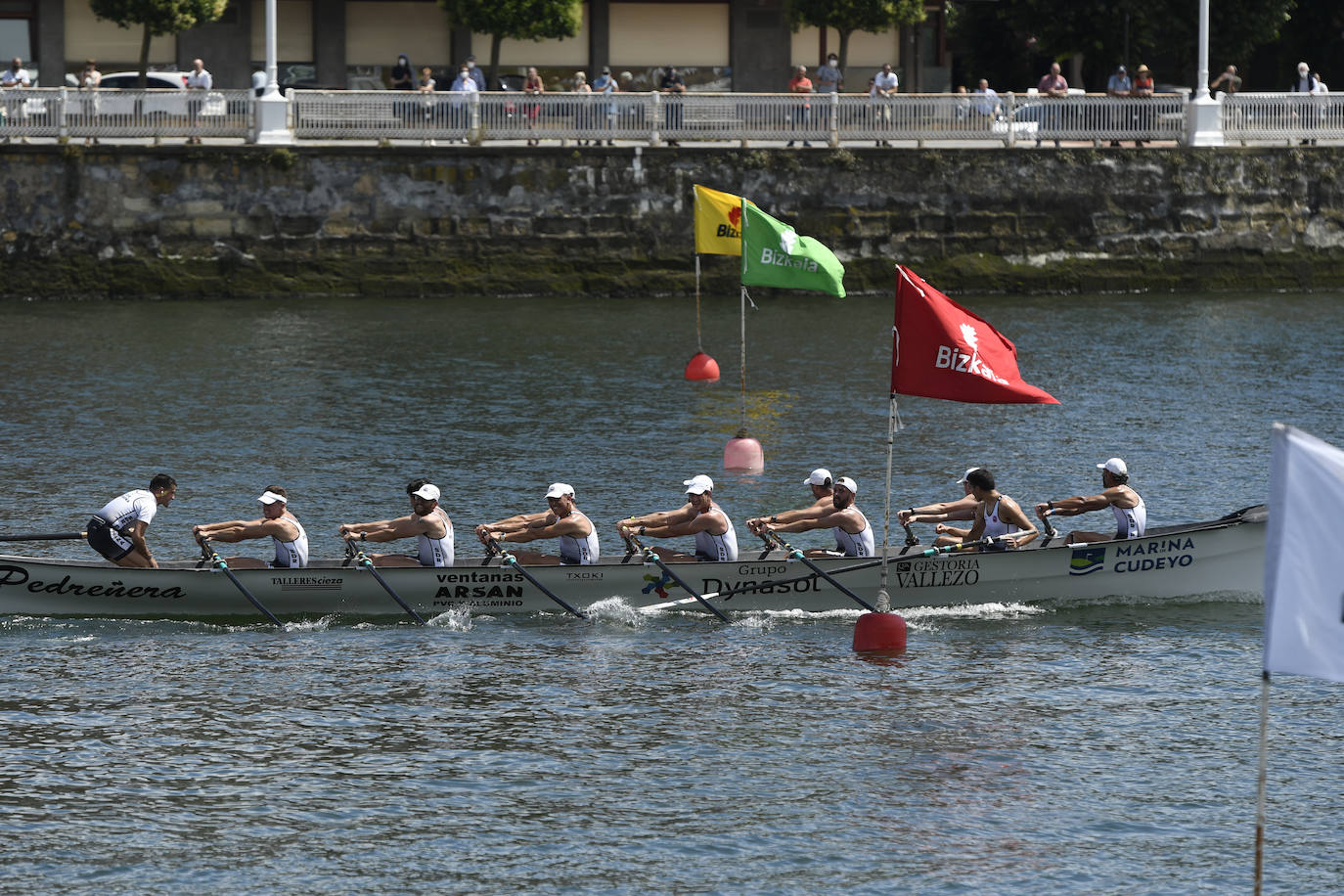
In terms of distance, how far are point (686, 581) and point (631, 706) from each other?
11.2ft

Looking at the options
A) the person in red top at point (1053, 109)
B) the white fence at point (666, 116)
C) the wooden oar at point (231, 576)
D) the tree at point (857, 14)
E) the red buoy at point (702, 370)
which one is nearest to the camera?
the wooden oar at point (231, 576)

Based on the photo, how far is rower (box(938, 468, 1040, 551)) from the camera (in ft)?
76.9

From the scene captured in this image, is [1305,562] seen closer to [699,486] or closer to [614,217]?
[699,486]

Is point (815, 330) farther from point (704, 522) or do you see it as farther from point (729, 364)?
point (704, 522)

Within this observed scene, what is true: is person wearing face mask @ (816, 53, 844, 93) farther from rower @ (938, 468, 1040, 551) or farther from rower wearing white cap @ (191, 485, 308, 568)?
rower wearing white cap @ (191, 485, 308, 568)

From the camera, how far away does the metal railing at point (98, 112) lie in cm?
4544

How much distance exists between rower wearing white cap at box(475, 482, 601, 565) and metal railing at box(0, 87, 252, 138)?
25.7 m

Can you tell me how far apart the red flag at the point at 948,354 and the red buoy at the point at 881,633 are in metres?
2.50

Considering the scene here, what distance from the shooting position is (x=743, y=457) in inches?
1232

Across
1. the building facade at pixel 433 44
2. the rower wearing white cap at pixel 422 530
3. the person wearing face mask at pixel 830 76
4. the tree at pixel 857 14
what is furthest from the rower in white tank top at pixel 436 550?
the building facade at pixel 433 44

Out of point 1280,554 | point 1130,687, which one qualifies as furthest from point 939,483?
point 1280,554

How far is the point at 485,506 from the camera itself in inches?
1125

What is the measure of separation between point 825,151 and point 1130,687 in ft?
95.8

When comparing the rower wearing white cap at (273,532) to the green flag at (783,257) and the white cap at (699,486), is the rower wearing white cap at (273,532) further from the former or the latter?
the green flag at (783,257)
